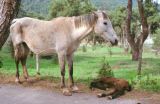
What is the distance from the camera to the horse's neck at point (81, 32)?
893cm

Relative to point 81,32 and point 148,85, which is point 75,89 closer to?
point 81,32

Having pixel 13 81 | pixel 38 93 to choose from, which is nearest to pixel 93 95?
pixel 38 93

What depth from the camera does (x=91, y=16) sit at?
8.87m

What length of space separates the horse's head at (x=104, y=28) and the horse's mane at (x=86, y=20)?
0.08 m

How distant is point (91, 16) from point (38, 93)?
2092 mm

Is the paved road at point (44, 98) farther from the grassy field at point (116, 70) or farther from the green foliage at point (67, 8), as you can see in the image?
the green foliage at point (67, 8)

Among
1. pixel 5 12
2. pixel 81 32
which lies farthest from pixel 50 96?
pixel 5 12

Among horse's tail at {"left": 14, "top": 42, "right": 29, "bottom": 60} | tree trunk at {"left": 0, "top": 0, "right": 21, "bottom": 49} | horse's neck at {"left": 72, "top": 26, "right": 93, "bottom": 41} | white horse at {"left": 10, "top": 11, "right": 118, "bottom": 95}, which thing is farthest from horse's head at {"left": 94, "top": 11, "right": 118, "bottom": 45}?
horse's tail at {"left": 14, "top": 42, "right": 29, "bottom": 60}

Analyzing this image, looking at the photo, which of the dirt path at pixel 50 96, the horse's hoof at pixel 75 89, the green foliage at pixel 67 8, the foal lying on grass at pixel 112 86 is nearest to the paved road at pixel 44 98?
the dirt path at pixel 50 96

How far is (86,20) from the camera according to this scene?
893cm

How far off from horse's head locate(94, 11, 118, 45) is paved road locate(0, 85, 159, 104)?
4.41ft

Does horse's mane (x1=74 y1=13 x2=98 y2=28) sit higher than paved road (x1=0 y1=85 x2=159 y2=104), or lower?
higher

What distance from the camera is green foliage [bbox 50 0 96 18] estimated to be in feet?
164

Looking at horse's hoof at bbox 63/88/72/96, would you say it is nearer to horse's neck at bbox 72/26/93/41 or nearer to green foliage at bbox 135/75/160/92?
horse's neck at bbox 72/26/93/41
